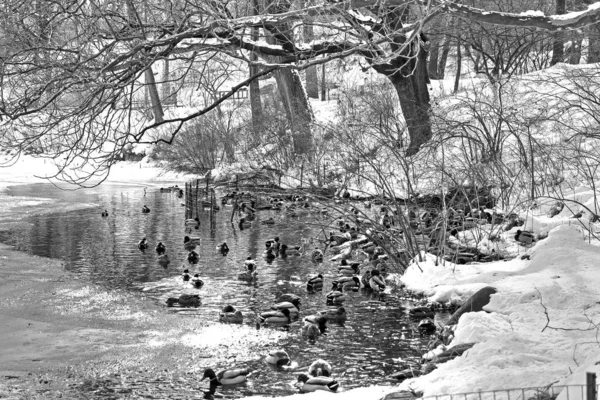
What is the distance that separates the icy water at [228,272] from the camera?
852 centimetres

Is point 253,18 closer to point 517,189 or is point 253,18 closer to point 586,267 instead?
point 586,267

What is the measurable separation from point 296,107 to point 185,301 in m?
14.1

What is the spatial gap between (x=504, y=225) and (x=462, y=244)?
1159 mm

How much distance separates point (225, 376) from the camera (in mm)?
7707

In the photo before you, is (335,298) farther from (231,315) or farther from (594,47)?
(594,47)

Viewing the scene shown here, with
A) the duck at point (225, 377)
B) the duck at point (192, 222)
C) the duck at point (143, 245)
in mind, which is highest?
the duck at point (192, 222)

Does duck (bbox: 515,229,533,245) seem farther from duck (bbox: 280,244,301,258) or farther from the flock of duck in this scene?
duck (bbox: 280,244,301,258)

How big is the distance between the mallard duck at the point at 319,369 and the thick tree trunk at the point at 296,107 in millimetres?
14312

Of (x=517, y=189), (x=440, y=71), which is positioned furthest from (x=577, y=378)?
(x=440, y=71)

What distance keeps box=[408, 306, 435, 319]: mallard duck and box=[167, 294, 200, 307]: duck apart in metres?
2.92

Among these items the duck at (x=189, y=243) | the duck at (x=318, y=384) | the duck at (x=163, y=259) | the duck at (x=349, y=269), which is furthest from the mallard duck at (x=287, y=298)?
the duck at (x=189, y=243)

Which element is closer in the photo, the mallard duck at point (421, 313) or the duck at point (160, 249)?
the mallard duck at point (421, 313)

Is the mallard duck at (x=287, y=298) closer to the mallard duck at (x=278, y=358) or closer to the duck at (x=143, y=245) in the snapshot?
the mallard duck at (x=278, y=358)

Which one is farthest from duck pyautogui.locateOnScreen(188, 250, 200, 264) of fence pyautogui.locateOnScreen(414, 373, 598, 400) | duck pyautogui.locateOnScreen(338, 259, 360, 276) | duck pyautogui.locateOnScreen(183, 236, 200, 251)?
fence pyautogui.locateOnScreen(414, 373, 598, 400)
